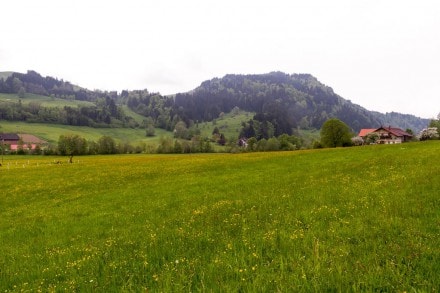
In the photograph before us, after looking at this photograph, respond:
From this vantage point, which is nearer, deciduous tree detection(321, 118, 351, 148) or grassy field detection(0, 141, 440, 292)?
grassy field detection(0, 141, 440, 292)

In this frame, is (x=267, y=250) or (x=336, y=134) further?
(x=336, y=134)

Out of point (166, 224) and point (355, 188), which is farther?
point (355, 188)

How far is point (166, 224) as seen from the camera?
12898 millimetres

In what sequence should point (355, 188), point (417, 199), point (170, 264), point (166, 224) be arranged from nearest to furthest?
point (170, 264)
point (417, 199)
point (166, 224)
point (355, 188)

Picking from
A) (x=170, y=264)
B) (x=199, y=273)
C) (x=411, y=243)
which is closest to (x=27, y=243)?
(x=170, y=264)

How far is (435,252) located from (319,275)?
257 cm

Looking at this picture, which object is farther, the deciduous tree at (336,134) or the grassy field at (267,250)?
the deciduous tree at (336,134)

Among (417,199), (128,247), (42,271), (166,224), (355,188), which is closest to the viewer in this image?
(42,271)

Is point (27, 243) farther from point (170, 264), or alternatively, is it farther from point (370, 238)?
point (370, 238)

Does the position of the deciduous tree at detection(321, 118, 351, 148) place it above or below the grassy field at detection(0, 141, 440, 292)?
above

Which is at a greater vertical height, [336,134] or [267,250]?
[336,134]

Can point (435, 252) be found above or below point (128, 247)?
above

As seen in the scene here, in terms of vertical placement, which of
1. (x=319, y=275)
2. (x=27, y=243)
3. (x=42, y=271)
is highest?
(x=319, y=275)

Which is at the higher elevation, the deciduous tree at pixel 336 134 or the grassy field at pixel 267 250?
the deciduous tree at pixel 336 134
